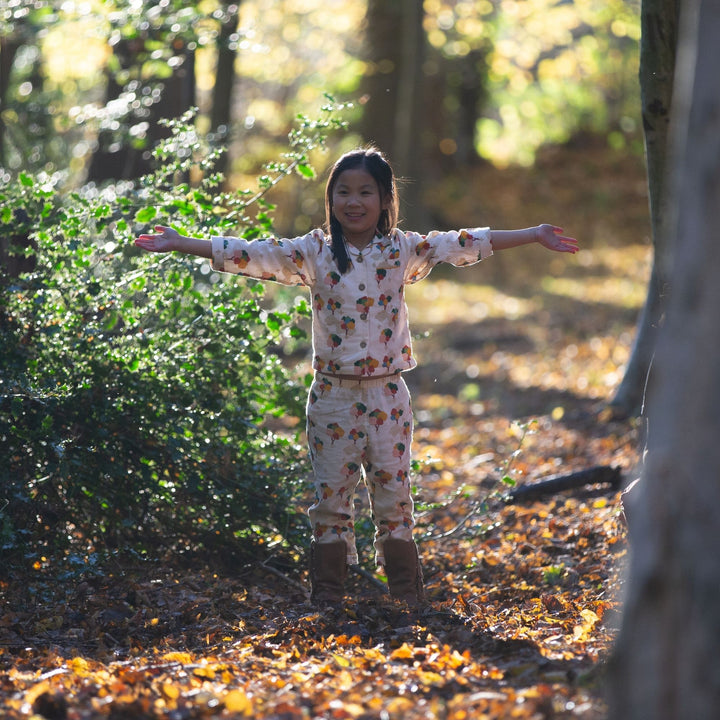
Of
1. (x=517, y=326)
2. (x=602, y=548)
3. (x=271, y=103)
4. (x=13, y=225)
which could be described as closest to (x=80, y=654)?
(x=13, y=225)

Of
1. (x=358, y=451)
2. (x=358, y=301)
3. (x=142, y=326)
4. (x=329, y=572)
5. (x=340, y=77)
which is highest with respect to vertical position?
(x=340, y=77)

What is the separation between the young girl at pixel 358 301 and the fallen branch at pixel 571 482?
216 cm

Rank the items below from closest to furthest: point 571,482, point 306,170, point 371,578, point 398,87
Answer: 1. point 371,578
2. point 306,170
3. point 571,482
4. point 398,87

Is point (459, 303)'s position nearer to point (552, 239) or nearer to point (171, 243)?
point (552, 239)

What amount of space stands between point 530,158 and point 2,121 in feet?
60.5

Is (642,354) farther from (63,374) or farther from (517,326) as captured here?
(517,326)

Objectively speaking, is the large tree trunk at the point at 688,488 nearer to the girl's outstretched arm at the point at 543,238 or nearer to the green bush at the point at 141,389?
the girl's outstretched arm at the point at 543,238

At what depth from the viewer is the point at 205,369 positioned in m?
5.11

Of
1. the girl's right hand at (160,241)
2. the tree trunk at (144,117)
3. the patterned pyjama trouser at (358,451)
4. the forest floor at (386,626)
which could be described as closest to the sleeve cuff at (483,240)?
the patterned pyjama trouser at (358,451)

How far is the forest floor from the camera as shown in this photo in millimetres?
3096

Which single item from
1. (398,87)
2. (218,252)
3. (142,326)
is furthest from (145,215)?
(398,87)

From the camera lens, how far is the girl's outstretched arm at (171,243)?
4102 millimetres

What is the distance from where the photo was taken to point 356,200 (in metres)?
4.30

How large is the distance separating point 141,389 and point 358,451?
3.88 ft
